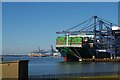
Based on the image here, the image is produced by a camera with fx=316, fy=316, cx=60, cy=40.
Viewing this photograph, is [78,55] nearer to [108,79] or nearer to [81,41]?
[81,41]

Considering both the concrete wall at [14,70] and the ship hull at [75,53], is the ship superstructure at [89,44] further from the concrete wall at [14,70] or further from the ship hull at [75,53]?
the concrete wall at [14,70]

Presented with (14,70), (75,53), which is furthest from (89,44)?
(14,70)

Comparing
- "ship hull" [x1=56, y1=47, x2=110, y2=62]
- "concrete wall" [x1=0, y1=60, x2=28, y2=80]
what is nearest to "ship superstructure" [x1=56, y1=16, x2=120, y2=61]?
"ship hull" [x1=56, y1=47, x2=110, y2=62]

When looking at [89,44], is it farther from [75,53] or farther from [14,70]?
[14,70]

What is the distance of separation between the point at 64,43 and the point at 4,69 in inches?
4346

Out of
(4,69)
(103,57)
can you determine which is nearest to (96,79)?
(4,69)

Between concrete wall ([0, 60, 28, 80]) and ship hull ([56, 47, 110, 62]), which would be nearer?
concrete wall ([0, 60, 28, 80])

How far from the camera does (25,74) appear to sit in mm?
40000

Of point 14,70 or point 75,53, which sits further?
point 75,53

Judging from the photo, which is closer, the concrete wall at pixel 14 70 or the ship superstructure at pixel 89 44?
the concrete wall at pixel 14 70

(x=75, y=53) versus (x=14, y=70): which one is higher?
(x=14, y=70)

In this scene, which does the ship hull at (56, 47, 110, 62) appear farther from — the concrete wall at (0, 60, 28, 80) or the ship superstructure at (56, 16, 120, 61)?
the concrete wall at (0, 60, 28, 80)

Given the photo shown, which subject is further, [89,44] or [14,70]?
[89,44]

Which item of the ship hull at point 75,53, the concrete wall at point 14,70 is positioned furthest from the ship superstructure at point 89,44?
the concrete wall at point 14,70
